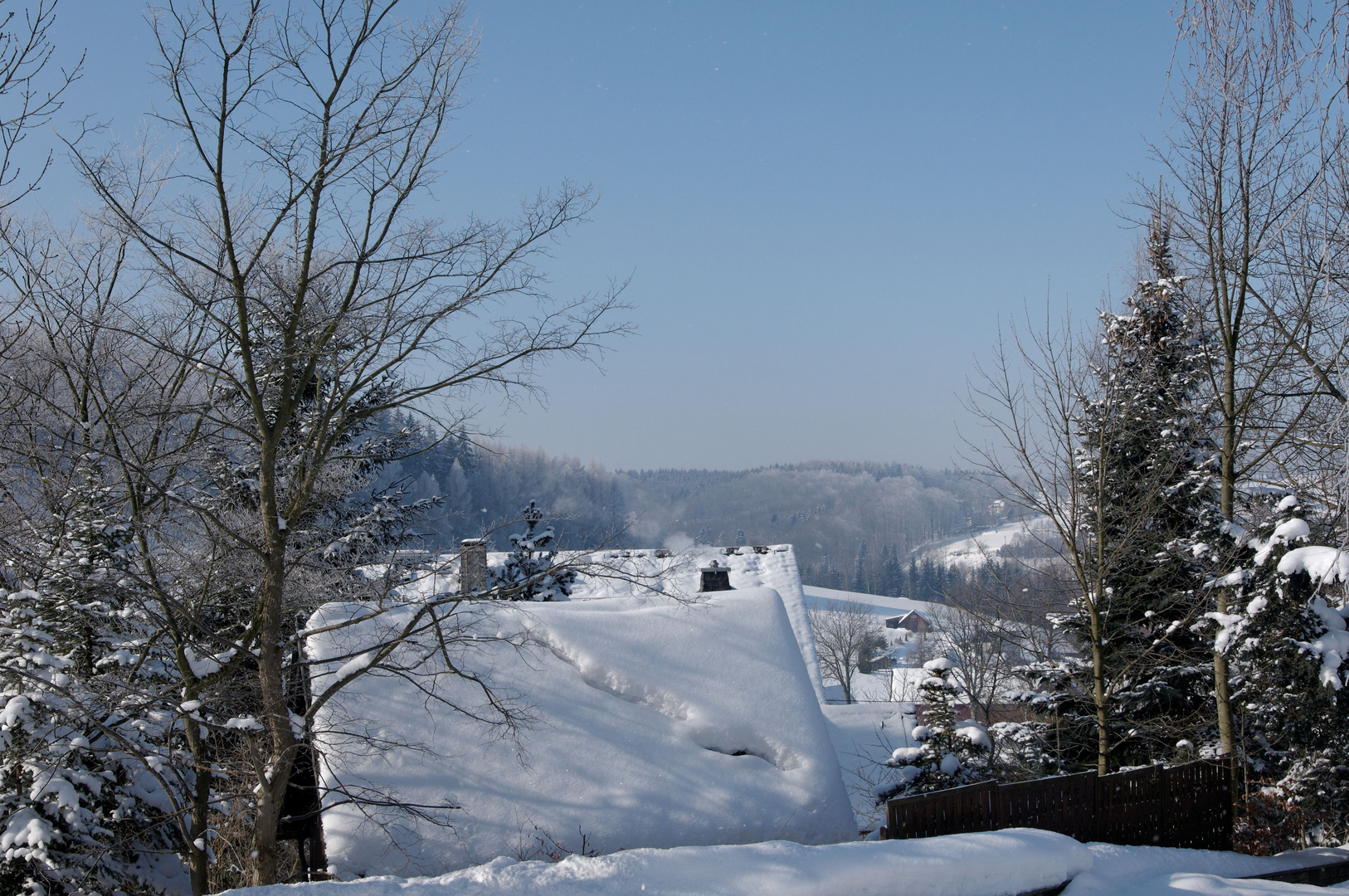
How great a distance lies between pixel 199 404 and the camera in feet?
21.4

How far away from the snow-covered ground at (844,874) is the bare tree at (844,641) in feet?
99.7

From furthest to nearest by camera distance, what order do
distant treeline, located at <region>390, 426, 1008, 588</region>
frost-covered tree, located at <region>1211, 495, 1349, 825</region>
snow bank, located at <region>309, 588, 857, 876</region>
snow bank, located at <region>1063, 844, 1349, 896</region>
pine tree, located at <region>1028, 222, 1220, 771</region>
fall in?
1. distant treeline, located at <region>390, 426, 1008, 588</region>
2. pine tree, located at <region>1028, 222, 1220, 771</region>
3. frost-covered tree, located at <region>1211, 495, 1349, 825</region>
4. snow bank, located at <region>309, 588, 857, 876</region>
5. snow bank, located at <region>1063, 844, 1349, 896</region>

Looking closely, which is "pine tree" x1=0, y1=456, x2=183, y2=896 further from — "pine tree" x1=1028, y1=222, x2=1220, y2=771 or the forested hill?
the forested hill

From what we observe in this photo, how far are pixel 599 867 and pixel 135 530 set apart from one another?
5.42 m

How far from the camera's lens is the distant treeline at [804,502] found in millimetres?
56062

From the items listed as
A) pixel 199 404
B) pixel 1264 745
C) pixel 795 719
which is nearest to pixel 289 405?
pixel 199 404

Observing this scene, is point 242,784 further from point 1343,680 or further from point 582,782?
point 1343,680

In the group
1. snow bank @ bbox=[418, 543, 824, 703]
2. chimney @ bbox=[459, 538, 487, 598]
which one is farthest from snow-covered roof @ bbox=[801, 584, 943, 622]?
chimney @ bbox=[459, 538, 487, 598]

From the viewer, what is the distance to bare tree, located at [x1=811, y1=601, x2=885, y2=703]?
1617 inches

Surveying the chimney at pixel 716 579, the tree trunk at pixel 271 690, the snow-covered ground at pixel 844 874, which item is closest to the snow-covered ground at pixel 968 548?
the chimney at pixel 716 579

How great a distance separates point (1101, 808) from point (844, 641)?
3537 centimetres

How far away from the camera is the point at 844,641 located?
141 ft

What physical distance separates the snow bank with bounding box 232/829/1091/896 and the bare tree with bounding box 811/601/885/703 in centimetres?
3091

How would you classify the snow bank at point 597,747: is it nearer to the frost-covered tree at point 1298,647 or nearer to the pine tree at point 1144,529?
the pine tree at point 1144,529
